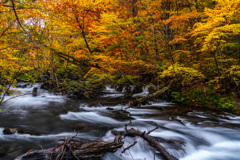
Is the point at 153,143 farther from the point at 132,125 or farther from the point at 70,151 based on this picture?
the point at 132,125

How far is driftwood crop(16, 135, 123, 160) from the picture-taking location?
122 inches

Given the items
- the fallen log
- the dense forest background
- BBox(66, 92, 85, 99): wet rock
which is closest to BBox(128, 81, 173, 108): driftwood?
the dense forest background

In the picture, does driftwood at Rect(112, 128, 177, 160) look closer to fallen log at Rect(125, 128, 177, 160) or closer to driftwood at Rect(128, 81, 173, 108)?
fallen log at Rect(125, 128, 177, 160)

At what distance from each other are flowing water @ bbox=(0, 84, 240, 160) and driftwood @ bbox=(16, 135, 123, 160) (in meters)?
0.35

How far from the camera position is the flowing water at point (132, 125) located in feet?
13.9

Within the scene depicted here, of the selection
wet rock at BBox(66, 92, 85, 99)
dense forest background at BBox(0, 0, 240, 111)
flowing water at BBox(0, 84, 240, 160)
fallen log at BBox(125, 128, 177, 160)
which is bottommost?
flowing water at BBox(0, 84, 240, 160)

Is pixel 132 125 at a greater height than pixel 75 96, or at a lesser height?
lesser

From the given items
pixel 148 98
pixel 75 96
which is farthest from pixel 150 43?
pixel 75 96

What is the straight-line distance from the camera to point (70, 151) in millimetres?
3119

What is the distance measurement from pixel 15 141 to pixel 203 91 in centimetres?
866

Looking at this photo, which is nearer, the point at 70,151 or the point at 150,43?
the point at 70,151

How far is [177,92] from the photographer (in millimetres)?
9711

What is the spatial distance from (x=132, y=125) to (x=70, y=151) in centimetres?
343

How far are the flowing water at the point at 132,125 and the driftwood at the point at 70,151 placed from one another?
1.14 ft
